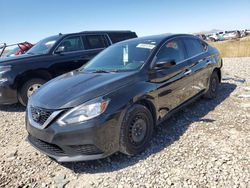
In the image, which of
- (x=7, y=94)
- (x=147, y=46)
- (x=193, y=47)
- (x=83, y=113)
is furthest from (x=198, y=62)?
(x=7, y=94)

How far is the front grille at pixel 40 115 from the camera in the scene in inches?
123

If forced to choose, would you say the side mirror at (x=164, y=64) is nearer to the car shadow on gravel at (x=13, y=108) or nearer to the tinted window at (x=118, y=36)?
the car shadow on gravel at (x=13, y=108)

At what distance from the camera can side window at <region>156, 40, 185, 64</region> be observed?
4.20 m

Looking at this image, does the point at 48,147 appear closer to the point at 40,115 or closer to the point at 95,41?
the point at 40,115

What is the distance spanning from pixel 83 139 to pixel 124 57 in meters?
1.81

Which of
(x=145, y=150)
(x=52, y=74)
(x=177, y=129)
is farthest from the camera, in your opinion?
(x=52, y=74)

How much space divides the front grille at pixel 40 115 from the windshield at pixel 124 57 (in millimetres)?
1273

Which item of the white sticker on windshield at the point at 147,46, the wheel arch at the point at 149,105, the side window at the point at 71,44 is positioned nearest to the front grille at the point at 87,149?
the wheel arch at the point at 149,105

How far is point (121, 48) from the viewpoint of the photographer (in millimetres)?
4613

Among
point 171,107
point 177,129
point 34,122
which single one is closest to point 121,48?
point 171,107

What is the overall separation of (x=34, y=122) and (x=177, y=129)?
7.68 feet

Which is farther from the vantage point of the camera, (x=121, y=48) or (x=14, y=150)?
(x=121, y=48)

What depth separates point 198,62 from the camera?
5.07 m

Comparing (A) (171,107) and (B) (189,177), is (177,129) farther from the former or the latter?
(B) (189,177)
